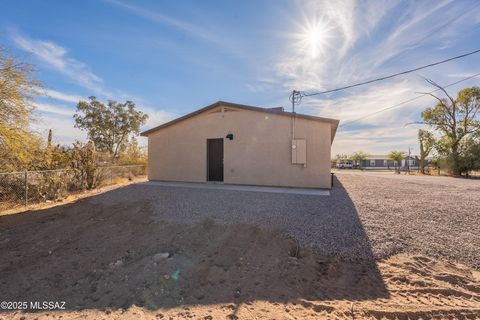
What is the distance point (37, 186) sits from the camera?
8.21 m

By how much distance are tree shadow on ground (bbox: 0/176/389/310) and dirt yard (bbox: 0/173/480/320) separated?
0.02 m

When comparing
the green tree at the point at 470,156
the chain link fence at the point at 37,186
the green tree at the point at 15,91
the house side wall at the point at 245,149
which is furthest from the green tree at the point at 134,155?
the green tree at the point at 470,156

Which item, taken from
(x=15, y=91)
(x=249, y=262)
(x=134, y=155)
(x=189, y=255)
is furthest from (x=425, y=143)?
(x=15, y=91)

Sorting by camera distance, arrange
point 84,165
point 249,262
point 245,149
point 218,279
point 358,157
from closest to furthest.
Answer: point 218,279, point 249,262, point 84,165, point 245,149, point 358,157

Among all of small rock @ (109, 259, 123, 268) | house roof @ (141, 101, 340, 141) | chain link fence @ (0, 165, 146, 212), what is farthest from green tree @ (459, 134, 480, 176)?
chain link fence @ (0, 165, 146, 212)

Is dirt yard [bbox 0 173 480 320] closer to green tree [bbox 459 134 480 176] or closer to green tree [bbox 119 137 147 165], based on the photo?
green tree [bbox 119 137 147 165]

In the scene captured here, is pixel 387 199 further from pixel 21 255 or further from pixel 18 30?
pixel 18 30

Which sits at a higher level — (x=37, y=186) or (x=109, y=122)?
(x=109, y=122)

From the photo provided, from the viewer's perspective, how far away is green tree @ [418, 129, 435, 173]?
26631mm

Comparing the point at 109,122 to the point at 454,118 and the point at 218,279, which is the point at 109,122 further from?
the point at 454,118

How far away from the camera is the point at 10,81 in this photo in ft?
21.6

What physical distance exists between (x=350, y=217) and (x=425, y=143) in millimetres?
28773

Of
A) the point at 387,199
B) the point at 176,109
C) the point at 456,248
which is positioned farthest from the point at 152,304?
the point at 176,109

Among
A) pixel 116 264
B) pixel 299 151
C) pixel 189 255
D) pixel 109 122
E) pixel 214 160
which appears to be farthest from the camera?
pixel 109 122
